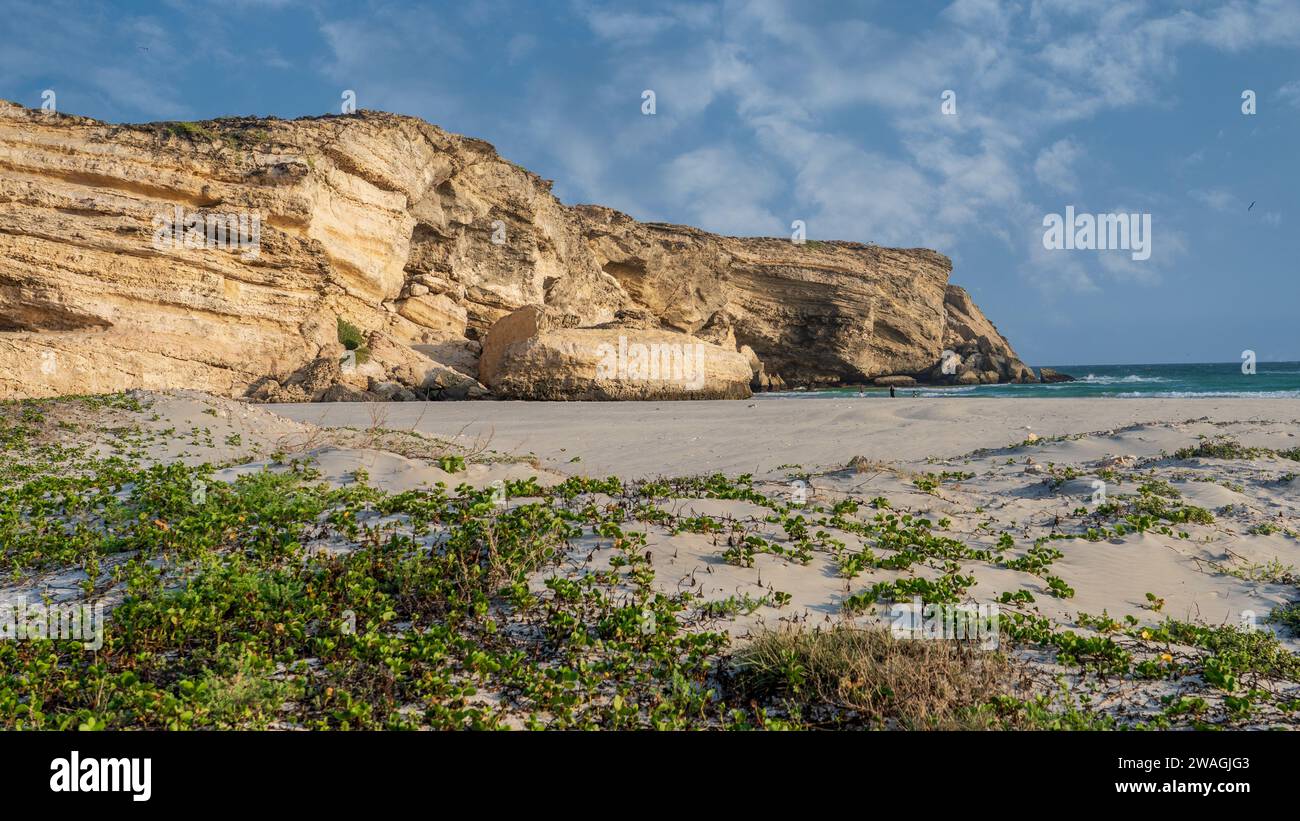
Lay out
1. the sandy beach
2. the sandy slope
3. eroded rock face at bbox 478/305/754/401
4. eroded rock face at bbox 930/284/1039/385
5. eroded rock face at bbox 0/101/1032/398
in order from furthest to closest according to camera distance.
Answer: eroded rock face at bbox 930/284/1039/385 → eroded rock face at bbox 478/305/754/401 → eroded rock face at bbox 0/101/1032/398 → the sandy slope → the sandy beach

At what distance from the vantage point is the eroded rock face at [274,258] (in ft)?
76.0

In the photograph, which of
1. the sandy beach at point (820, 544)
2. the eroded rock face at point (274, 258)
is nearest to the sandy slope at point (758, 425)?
the sandy beach at point (820, 544)

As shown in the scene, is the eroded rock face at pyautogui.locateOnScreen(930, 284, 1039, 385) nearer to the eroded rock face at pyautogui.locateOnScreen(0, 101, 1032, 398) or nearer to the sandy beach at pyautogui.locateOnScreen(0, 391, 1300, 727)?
the eroded rock face at pyautogui.locateOnScreen(0, 101, 1032, 398)

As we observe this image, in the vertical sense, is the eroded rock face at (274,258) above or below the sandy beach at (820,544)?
above

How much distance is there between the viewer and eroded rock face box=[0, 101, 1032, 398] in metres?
23.2

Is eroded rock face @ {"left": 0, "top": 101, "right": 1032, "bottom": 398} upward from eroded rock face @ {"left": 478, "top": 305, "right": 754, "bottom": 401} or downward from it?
upward

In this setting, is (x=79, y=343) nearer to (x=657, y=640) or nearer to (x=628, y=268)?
(x=657, y=640)

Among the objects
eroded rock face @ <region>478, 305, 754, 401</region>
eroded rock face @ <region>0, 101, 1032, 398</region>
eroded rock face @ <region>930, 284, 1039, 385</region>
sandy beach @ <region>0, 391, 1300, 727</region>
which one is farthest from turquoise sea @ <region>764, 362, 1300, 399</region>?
sandy beach @ <region>0, 391, 1300, 727</region>

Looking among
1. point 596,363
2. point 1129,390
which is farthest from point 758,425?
point 1129,390

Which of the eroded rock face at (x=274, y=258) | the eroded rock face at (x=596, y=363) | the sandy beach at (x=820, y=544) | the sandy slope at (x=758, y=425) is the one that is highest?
the eroded rock face at (x=274, y=258)

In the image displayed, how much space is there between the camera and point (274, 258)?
2725 centimetres

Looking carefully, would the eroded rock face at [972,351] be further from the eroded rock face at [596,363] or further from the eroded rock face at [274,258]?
the eroded rock face at [596,363]
